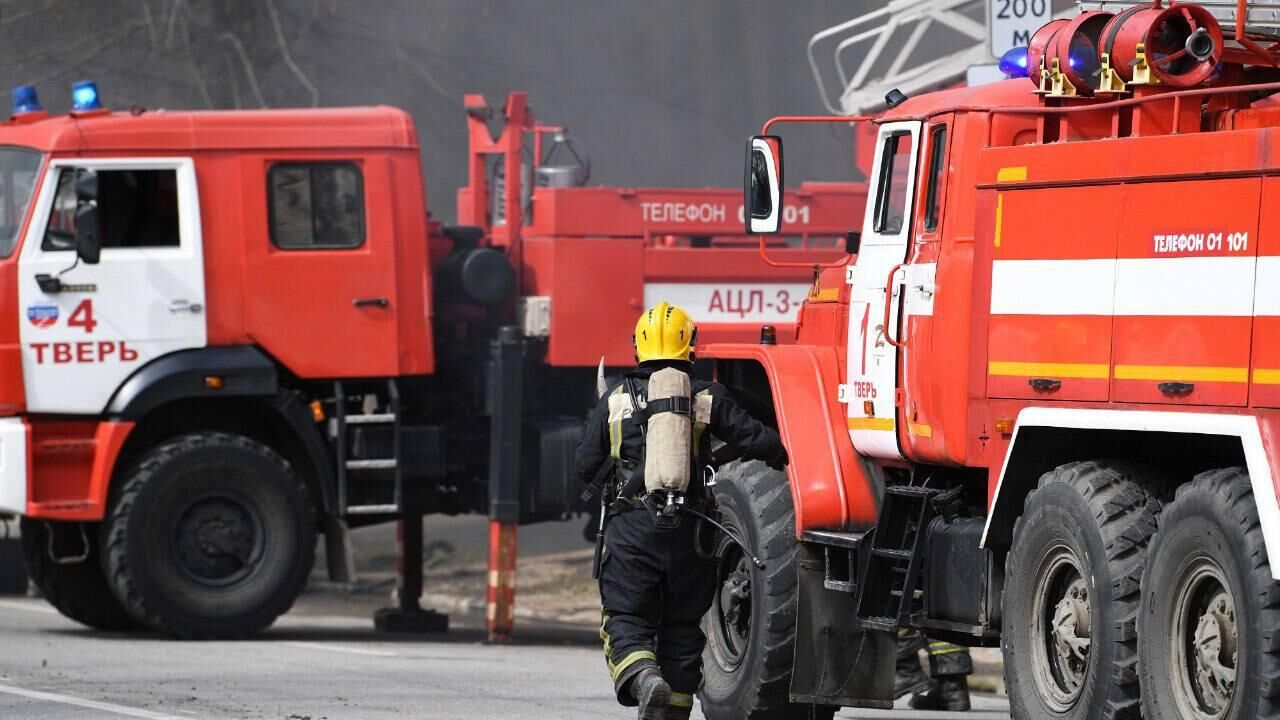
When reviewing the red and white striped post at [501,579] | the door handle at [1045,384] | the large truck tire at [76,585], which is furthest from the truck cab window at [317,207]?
the door handle at [1045,384]

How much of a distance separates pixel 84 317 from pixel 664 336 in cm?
610

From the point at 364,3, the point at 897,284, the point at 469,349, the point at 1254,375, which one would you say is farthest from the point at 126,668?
the point at 364,3

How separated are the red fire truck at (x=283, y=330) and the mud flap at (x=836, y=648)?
496 cm

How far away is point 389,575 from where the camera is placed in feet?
62.2

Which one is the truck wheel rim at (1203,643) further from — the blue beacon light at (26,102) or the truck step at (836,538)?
the blue beacon light at (26,102)

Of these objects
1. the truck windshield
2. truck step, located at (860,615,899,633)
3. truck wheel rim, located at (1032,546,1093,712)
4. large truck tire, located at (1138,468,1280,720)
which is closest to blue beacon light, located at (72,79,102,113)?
the truck windshield

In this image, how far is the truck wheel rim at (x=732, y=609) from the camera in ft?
31.5

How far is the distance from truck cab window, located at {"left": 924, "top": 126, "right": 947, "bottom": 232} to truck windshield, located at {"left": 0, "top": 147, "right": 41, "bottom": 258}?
6.41 metres

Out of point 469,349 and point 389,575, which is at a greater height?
point 469,349

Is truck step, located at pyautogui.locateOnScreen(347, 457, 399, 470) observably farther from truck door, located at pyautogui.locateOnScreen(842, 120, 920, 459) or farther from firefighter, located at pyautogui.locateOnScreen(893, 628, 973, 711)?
truck door, located at pyautogui.locateOnScreen(842, 120, 920, 459)

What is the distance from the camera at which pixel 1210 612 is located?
22.5 feet

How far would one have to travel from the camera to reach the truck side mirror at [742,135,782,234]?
930cm

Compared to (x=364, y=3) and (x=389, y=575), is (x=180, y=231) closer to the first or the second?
(x=389, y=575)

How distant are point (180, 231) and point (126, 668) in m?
3.04
